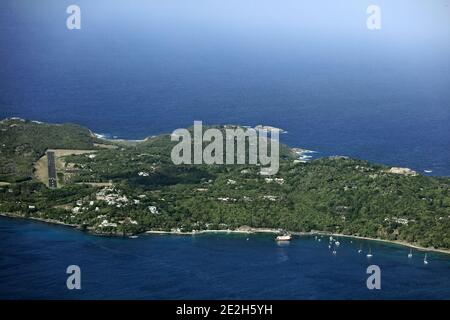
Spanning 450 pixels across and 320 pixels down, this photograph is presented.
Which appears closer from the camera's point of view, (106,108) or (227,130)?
(227,130)

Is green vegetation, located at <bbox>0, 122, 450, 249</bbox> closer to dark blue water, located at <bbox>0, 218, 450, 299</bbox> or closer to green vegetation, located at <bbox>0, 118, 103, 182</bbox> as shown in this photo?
green vegetation, located at <bbox>0, 118, 103, 182</bbox>

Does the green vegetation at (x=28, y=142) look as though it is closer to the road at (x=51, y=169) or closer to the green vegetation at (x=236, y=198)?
the green vegetation at (x=236, y=198)

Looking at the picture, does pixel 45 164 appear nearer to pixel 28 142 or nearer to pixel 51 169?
pixel 51 169

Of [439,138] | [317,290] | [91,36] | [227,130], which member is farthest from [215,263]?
[91,36]

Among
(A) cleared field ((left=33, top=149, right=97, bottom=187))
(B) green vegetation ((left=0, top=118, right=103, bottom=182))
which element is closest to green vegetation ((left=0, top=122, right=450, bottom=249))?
(B) green vegetation ((left=0, top=118, right=103, bottom=182))

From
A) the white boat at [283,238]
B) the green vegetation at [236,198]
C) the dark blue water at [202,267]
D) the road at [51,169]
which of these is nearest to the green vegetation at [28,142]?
the green vegetation at [236,198]

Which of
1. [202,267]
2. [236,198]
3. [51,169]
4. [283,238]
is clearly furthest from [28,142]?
[202,267]

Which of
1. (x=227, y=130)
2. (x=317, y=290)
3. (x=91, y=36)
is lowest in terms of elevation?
(x=317, y=290)
